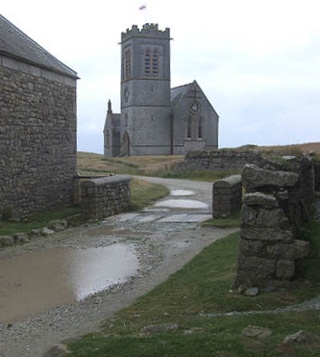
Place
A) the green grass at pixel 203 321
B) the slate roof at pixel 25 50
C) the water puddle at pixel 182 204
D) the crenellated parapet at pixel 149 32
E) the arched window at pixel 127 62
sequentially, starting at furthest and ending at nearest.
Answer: the arched window at pixel 127 62 → the crenellated parapet at pixel 149 32 → the water puddle at pixel 182 204 → the slate roof at pixel 25 50 → the green grass at pixel 203 321

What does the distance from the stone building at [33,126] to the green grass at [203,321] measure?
7072mm

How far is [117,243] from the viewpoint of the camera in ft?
40.4

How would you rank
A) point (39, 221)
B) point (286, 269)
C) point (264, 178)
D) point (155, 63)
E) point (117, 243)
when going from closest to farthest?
1. point (286, 269)
2. point (264, 178)
3. point (117, 243)
4. point (39, 221)
5. point (155, 63)

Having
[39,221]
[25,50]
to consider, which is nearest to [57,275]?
[39,221]

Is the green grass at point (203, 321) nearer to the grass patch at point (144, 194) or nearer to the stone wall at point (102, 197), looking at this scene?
the stone wall at point (102, 197)

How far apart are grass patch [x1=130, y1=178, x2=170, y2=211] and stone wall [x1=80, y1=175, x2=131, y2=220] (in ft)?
3.21

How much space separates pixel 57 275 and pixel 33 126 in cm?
700

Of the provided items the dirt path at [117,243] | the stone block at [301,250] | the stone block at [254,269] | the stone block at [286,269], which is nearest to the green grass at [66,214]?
the dirt path at [117,243]

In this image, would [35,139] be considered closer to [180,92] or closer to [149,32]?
[180,92]

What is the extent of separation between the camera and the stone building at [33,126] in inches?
557

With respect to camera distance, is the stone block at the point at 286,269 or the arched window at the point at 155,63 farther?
the arched window at the point at 155,63

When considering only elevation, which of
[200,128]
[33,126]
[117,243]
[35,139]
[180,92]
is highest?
[180,92]

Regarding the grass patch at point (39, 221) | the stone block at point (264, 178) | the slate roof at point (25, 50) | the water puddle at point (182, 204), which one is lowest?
the grass patch at point (39, 221)

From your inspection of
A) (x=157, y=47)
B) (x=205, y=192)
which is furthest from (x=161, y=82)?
(x=205, y=192)
